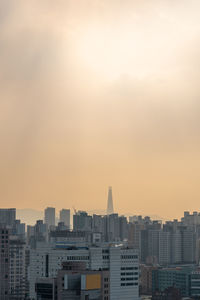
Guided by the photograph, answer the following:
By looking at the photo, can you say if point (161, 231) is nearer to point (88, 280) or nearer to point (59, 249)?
point (59, 249)

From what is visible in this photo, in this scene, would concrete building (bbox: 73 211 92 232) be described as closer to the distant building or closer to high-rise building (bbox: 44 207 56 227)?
high-rise building (bbox: 44 207 56 227)

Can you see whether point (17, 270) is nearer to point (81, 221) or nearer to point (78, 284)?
point (78, 284)

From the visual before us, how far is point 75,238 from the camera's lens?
3637 inches

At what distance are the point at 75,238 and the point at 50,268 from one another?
23.0 metres

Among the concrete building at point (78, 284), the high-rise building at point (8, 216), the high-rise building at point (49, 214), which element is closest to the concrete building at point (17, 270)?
the concrete building at point (78, 284)

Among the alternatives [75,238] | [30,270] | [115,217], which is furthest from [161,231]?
[30,270]

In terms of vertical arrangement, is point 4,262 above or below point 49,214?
below

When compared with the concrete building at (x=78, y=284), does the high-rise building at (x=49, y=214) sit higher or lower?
higher

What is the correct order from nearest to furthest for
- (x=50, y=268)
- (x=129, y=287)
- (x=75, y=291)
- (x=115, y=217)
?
(x=75, y=291), (x=129, y=287), (x=50, y=268), (x=115, y=217)

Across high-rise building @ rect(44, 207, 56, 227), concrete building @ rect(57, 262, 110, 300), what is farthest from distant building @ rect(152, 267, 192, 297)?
high-rise building @ rect(44, 207, 56, 227)

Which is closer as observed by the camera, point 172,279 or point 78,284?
point 78,284

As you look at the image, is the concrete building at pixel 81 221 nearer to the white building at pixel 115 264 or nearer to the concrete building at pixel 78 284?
the white building at pixel 115 264

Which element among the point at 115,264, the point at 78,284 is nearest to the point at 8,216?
the point at 115,264

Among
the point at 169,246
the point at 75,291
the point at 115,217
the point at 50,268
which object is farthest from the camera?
the point at 115,217
